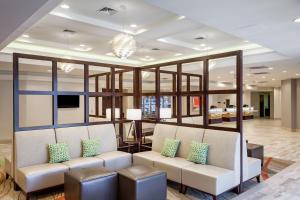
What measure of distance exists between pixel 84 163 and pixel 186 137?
6.98ft

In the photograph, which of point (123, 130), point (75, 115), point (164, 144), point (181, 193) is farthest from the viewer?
point (75, 115)

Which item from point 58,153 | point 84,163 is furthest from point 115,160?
point 58,153

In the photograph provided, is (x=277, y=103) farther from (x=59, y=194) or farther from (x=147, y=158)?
(x=59, y=194)

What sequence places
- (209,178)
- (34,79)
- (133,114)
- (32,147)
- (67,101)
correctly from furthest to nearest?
(67,101) < (34,79) < (133,114) < (32,147) < (209,178)

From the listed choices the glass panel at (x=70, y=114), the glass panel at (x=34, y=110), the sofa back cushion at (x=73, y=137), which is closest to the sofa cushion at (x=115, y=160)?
the sofa back cushion at (x=73, y=137)

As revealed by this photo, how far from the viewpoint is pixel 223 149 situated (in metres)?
4.24

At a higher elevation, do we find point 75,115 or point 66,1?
point 66,1

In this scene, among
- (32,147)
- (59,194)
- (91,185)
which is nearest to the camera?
(91,185)

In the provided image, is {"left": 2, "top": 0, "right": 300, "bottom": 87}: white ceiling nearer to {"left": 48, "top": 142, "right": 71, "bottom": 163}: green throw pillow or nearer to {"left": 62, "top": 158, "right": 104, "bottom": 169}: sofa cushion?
{"left": 48, "top": 142, "right": 71, "bottom": 163}: green throw pillow

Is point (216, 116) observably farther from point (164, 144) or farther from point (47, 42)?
point (47, 42)

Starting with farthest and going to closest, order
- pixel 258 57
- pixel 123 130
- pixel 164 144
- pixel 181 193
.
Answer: pixel 258 57 < pixel 123 130 < pixel 164 144 < pixel 181 193

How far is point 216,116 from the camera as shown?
12688 mm

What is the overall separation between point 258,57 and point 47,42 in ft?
20.9

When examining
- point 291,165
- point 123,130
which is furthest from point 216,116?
point 123,130
